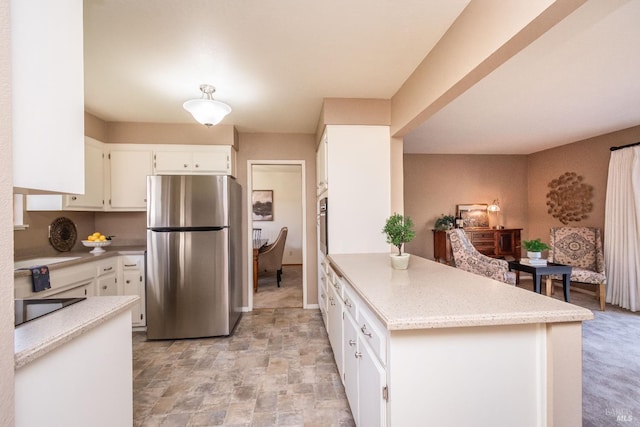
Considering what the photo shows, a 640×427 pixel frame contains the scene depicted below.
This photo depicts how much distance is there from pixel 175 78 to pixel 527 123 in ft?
13.8

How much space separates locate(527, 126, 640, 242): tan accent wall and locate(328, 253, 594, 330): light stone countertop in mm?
4132

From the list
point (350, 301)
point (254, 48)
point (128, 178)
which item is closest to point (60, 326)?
point (350, 301)

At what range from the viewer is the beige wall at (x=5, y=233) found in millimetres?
653

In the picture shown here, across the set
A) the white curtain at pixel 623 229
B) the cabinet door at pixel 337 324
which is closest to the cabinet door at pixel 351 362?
the cabinet door at pixel 337 324

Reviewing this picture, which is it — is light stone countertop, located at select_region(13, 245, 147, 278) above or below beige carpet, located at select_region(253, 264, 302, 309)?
above

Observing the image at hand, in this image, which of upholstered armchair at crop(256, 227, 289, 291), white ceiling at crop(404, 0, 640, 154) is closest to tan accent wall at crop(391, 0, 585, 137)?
white ceiling at crop(404, 0, 640, 154)

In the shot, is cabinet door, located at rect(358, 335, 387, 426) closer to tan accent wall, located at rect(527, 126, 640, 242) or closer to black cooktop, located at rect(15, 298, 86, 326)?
black cooktop, located at rect(15, 298, 86, 326)

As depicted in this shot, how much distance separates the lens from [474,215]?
5309mm

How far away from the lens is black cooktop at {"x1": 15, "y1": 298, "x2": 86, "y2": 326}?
3.33 feet

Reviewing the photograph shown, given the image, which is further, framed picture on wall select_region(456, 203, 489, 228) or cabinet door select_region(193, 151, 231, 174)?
framed picture on wall select_region(456, 203, 489, 228)

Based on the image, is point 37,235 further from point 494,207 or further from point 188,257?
point 494,207

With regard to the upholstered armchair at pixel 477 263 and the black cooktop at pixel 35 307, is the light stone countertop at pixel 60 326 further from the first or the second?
the upholstered armchair at pixel 477 263

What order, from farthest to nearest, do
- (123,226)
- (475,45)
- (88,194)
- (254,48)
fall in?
(123,226), (88,194), (254,48), (475,45)

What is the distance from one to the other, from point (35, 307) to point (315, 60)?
214 cm
